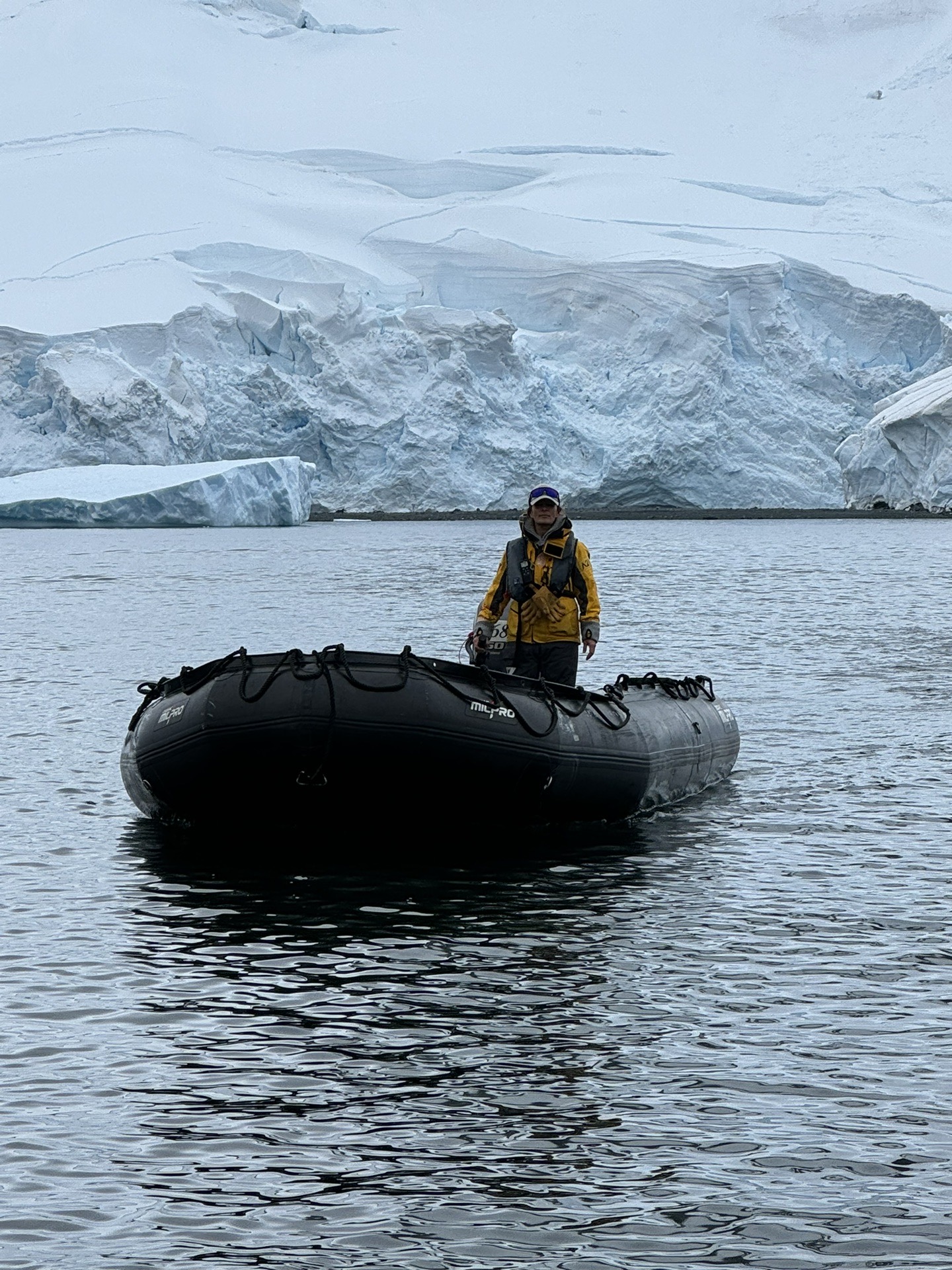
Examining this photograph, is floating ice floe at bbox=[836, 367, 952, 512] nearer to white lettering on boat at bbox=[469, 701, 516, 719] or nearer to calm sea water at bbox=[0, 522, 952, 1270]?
Result: calm sea water at bbox=[0, 522, 952, 1270]

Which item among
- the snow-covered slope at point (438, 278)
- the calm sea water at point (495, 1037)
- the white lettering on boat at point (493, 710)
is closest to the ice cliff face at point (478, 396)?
the snow-covered slope at point (438, 278)

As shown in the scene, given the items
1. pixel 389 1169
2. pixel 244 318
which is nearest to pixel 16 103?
pixel 244 318

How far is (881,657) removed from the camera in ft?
59.9

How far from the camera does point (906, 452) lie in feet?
155

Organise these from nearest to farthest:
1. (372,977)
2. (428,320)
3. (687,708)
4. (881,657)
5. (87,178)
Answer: (372,977) < (687,708) < (881,657) < (428,320) < (87,178)

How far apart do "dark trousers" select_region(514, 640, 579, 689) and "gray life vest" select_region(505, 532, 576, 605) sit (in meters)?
0.36

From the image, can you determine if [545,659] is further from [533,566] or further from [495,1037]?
[495,1037]

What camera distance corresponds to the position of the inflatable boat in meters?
8.18

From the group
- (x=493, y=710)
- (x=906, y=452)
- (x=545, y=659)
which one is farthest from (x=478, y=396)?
(x=493, y=710)

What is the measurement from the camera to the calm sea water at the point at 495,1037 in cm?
423

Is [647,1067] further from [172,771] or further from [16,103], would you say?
[16,103]

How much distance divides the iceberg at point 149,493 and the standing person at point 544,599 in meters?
33.7

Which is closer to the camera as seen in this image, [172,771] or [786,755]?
[172,771]

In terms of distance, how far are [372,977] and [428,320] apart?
1764 inches
